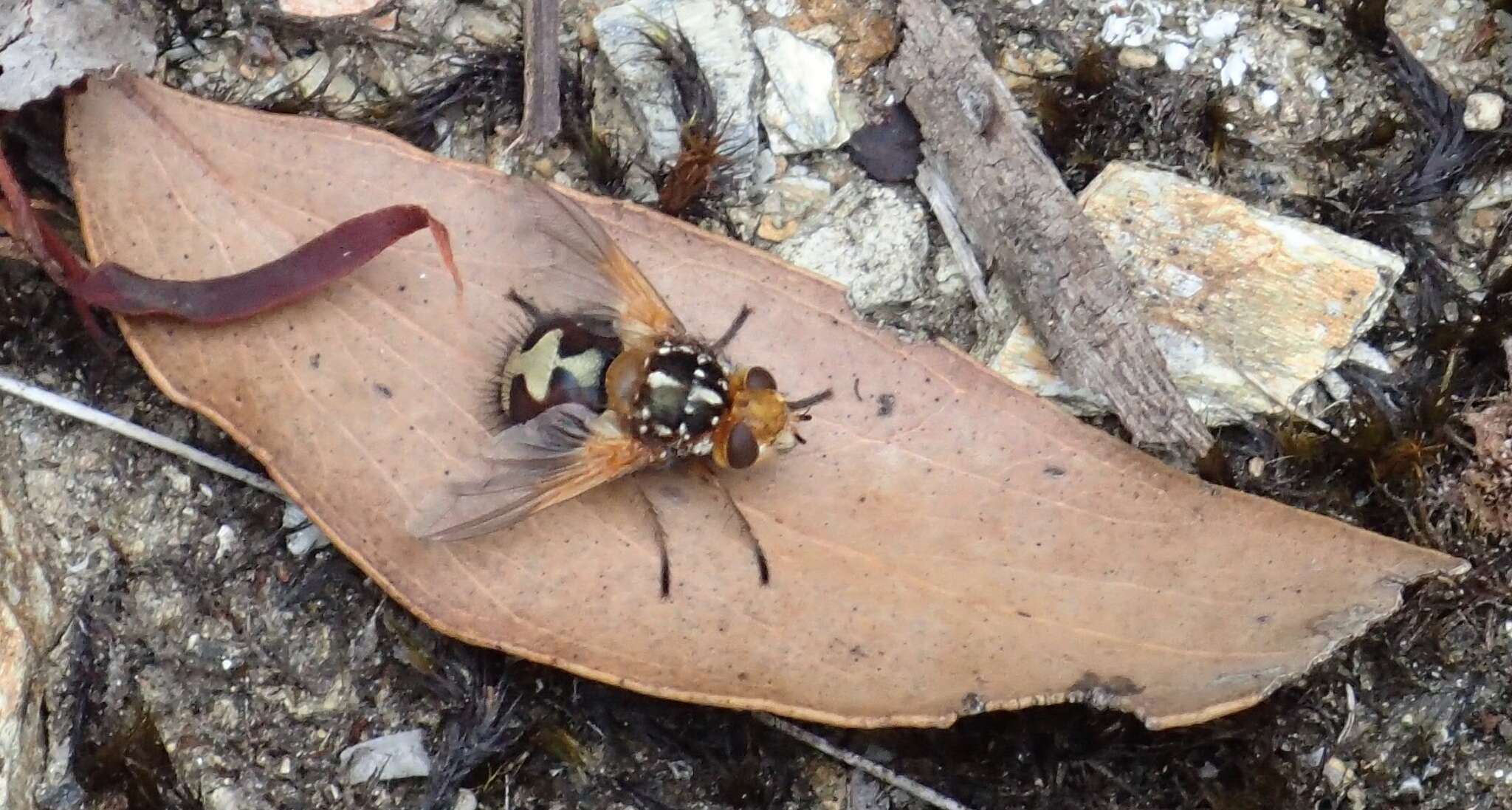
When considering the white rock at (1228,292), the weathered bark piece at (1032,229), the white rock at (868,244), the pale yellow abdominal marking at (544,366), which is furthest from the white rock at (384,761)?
the weathered bark piece at (1032,229)

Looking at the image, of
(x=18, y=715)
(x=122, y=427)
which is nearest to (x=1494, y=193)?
(x=122, y=427)

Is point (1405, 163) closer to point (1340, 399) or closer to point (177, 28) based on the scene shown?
point (1340, 399)

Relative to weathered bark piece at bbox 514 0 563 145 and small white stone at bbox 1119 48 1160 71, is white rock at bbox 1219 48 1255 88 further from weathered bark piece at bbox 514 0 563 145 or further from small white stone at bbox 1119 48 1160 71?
weathered bark piece at bbox 514 0 563 145

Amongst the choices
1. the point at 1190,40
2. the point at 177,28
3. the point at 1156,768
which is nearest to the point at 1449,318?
the point at 1190,40

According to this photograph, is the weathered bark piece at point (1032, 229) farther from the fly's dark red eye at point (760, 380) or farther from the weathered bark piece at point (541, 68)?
the weathered bark piece at point (541, 68)

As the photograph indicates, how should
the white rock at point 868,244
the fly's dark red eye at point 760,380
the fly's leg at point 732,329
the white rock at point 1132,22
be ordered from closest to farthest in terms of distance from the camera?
the fly's dark red eye at point 760,380, the fly's leg at point 732,329, the white rock at point 868,244, the white rock at point 1132,22

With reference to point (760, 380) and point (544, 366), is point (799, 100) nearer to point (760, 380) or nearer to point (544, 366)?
point (760, 380)

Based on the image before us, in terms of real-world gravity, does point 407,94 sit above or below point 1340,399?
above
